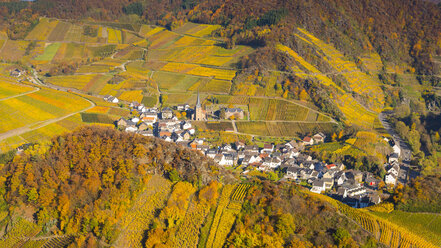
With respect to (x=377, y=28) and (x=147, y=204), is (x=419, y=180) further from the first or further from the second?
(x=377, y=28)

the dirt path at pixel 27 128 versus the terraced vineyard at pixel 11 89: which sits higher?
the dirt path at pixel 27 128

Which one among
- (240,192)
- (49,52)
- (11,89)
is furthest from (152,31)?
(240,192)

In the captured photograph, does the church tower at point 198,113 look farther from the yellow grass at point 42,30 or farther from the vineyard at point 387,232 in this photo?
the yellow grass at point 42,30

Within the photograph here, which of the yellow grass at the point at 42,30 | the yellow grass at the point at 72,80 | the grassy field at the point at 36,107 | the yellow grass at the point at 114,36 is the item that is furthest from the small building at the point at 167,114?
the yellow grass at the point at 42,30

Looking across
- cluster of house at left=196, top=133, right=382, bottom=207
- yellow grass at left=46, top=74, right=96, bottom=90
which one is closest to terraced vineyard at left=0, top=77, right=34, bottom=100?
yellow grass at left=46, top=74, right=96, bottom=90

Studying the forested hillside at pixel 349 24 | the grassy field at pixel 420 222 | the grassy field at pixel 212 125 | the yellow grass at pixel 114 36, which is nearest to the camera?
the grassy field at pixel 420 222

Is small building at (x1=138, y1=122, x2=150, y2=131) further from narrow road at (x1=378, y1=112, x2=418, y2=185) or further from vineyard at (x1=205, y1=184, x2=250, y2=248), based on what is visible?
narrow road at (x1=378, y1=112, x2=418, y2=185)

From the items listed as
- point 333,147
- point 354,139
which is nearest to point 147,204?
point 333,147

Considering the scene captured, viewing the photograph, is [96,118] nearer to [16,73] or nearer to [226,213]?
[226,213]

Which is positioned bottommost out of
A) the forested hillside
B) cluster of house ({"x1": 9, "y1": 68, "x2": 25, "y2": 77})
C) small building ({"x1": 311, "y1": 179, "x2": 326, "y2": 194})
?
cluster of house ({"x1": 9, "y1": 68, "x2": 25, "y2": 77})
